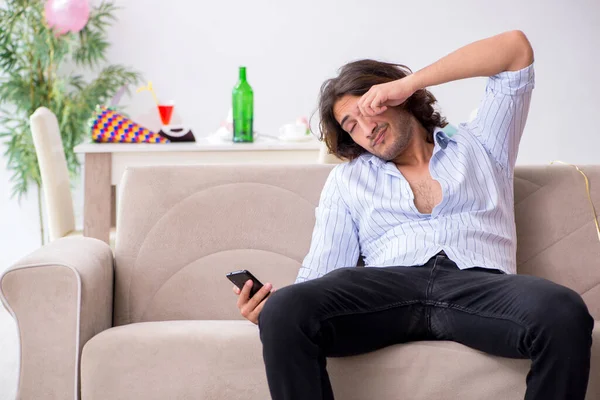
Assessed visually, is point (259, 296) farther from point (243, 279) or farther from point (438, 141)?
point (438, 141)

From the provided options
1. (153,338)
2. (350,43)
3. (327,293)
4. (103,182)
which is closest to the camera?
(327,293)

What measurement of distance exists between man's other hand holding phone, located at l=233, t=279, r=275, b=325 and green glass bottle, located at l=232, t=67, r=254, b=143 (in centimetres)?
169

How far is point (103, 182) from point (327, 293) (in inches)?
67.3

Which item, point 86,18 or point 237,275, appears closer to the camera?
point 237,275

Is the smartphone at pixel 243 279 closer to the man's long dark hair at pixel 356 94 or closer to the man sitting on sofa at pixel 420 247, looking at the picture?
the man sitting on sofa at pixel 420 247

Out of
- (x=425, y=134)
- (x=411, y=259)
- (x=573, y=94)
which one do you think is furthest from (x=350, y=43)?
(x=411, y=259)

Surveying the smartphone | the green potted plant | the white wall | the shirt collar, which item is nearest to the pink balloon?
the green potted plant

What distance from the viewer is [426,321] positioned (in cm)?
170

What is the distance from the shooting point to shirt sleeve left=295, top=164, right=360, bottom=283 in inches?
75.9

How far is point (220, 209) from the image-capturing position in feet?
7.12

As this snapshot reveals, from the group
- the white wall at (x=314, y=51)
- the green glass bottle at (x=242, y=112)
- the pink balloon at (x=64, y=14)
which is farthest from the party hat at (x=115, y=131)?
the white wall at (x=314, y=51)

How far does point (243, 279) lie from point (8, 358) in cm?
183

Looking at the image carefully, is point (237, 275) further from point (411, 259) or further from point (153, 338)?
point (411, 259)

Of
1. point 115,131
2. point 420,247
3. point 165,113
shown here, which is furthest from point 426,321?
point 165,113
